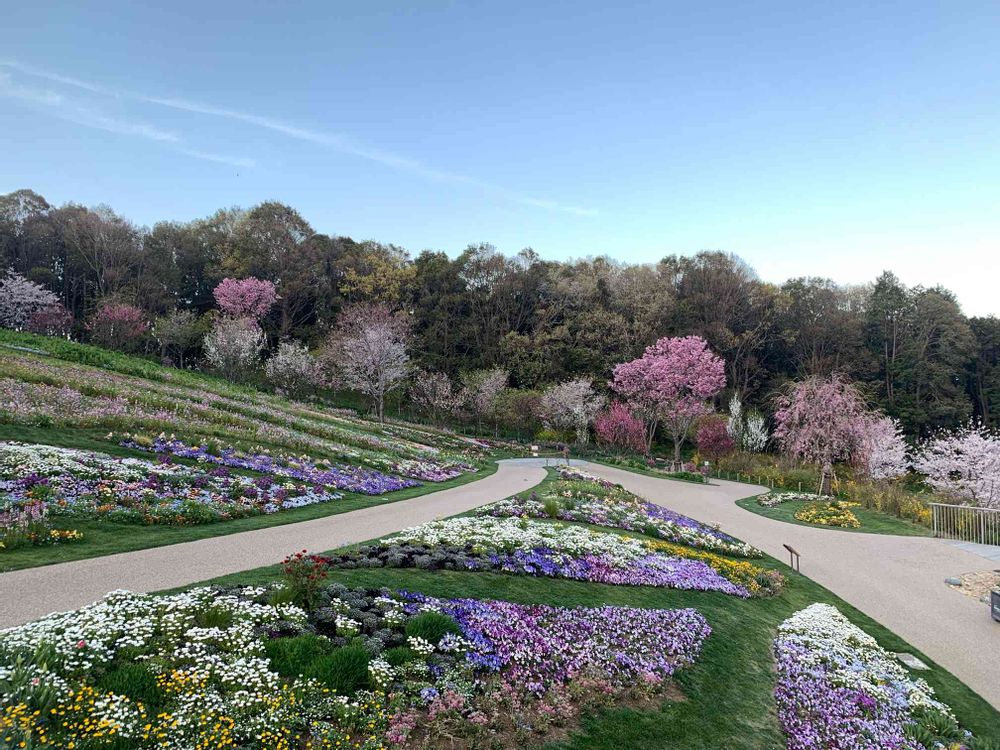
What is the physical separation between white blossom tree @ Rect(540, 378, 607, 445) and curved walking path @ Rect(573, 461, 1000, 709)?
842 inches

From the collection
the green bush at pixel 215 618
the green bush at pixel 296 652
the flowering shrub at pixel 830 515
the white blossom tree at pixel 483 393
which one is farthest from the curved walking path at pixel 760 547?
the white blossom tree at pixel 483 393

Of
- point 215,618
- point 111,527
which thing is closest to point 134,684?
point 215,618

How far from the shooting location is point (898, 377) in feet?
183

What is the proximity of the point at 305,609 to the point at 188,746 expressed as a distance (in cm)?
248

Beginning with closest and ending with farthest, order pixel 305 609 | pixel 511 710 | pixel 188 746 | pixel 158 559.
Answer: pixel 188 746, pixel 511 710, pixel 305 609, pixel 158 559

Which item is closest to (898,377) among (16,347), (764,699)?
(764,699)

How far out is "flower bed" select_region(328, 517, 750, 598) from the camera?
30.7 feet

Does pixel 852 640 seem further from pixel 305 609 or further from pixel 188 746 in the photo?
pixel 188 746

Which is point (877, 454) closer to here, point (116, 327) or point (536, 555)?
point (536, 555)

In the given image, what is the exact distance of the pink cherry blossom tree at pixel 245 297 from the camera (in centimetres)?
5597

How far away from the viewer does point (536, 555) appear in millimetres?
10445

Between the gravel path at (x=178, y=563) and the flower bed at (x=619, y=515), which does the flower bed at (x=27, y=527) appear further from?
the flower bed at (x=619, y=515)

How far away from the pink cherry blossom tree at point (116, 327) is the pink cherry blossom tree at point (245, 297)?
32.3 ft

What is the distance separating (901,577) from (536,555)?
10.8 m
